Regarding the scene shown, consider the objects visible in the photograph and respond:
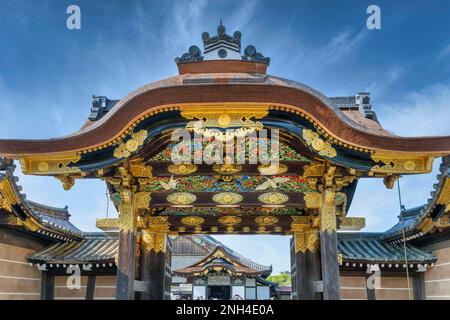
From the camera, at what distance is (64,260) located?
1077 centimetres

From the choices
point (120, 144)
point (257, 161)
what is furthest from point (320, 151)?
point (120, 144)

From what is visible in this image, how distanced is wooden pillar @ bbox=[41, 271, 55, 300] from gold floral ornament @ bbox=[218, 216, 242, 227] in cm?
566

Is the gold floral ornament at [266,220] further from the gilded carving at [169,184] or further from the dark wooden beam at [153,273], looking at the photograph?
the gilded carving at [169,184]

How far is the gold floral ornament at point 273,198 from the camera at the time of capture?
25.0 ft

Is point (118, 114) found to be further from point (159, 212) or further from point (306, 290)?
point (306, 290)

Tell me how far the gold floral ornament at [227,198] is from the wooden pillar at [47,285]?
21.8ft

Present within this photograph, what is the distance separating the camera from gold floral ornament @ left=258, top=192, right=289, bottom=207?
7.61 meters

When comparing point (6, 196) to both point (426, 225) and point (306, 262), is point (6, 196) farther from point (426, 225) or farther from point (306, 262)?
point (426, 225)

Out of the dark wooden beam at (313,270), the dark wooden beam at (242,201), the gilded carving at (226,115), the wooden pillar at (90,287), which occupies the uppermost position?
the gilded carving at (226,115)

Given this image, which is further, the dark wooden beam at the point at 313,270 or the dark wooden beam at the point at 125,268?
the dark wooden beam at the point at 313,270

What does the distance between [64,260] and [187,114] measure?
24.1ft

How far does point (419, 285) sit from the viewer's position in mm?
11336

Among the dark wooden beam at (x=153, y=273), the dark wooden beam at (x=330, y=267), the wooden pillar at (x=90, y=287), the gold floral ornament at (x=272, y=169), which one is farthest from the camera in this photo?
the wooden pillar at (x=90, y=287)

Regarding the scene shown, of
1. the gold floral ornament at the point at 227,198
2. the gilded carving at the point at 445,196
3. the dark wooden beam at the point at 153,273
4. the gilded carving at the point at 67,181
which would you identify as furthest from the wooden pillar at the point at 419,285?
the gilded carving at the point at 67,181
